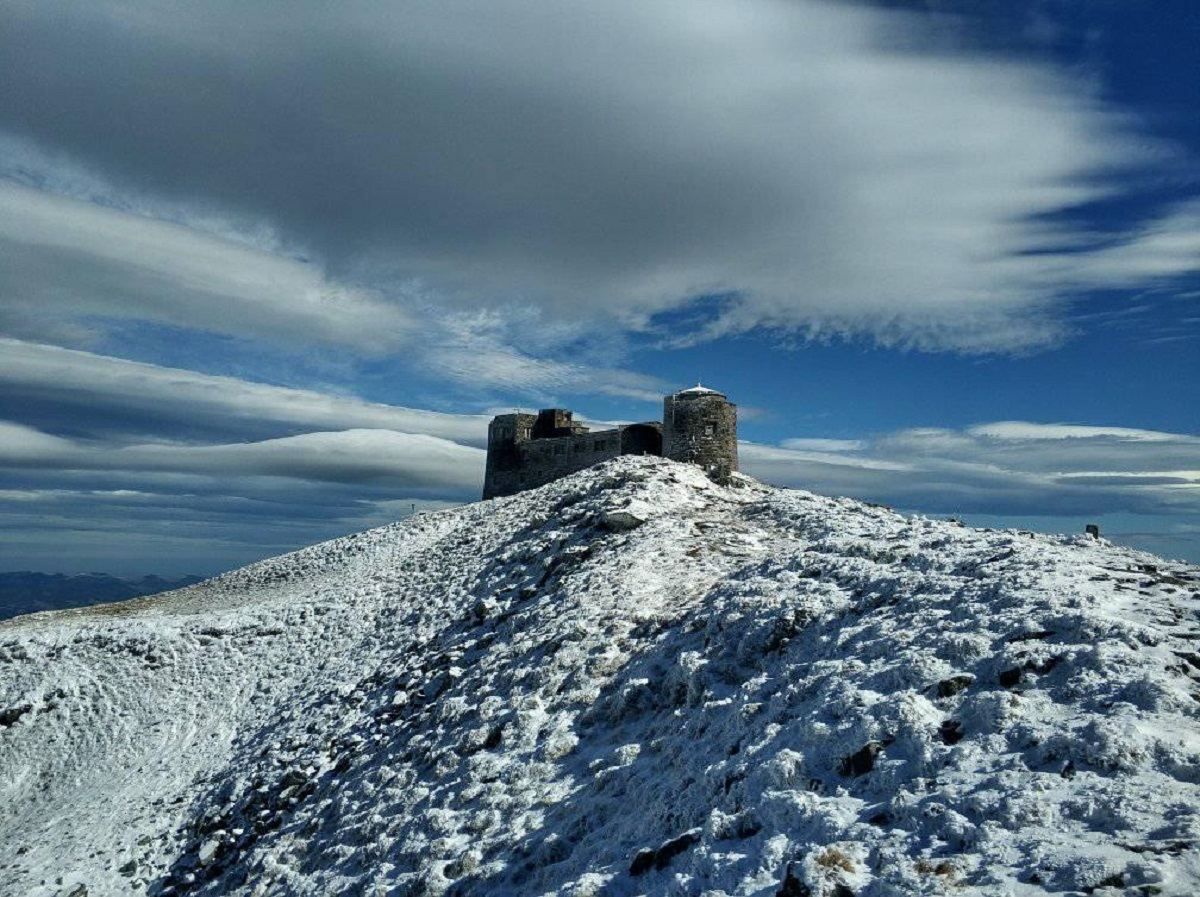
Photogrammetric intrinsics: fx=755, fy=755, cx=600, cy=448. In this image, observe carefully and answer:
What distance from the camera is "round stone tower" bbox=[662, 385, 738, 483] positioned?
123ft

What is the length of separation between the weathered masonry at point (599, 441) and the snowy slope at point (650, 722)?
337 inches

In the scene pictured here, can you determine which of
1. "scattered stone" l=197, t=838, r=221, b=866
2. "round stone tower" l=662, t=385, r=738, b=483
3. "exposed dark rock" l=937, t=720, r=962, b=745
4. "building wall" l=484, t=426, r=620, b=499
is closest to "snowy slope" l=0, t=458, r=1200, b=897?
"exposed dark rock" l=937, t=720, r=962, b=745

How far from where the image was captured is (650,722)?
1369 cm

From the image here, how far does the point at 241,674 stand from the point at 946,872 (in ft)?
83.5

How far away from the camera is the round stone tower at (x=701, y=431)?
123 feet

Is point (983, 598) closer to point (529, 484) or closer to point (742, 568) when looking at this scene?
point (742, 568)

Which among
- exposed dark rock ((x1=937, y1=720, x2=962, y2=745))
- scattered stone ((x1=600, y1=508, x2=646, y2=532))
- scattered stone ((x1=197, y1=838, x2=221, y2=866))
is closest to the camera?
exposed dark rock ((x1=937, y1=720, x2=962, y2=745))

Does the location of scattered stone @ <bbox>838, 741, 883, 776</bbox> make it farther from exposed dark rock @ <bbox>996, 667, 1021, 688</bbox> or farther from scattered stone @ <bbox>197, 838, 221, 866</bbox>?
scattered stone @ <bbox>197, 838, 221, 866</bbox>

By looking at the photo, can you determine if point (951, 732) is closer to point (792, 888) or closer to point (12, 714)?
point (792, 888)

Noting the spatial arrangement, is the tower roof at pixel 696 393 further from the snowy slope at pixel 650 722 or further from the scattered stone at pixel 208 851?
the scattered stone at pixel 208 851

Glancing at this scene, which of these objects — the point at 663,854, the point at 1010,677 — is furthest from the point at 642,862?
the point at 1010,677

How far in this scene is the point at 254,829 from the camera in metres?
17.1

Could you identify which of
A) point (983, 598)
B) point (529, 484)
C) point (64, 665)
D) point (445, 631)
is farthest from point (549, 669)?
point (529, 484)

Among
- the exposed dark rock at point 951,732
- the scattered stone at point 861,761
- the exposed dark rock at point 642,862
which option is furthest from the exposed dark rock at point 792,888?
the exposed dark rock at point 951,732
